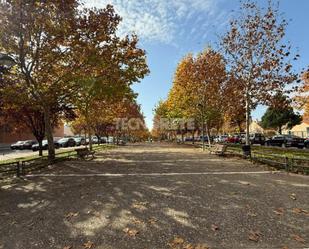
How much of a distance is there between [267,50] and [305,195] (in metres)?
13.6

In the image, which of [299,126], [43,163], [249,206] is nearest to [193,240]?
[249,206]

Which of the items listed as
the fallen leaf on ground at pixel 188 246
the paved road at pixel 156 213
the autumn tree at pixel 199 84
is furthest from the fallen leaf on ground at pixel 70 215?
the autumn tree at pixel 199 84

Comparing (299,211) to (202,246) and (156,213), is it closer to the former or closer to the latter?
(202,246)

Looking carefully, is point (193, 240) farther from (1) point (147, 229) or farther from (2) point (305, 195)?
(2) point (305, 195)

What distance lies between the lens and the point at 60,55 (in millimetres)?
17844

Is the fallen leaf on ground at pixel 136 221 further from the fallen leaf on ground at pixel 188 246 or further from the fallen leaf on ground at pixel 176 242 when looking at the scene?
the fallen leaf on ground at pixel 188 246

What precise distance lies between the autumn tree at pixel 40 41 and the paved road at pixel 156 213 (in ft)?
27.2

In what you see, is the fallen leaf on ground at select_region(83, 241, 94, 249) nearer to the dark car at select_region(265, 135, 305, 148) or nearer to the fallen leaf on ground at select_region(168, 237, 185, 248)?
the fallen leaf on ground at select_region(168, 237, 185, 248)

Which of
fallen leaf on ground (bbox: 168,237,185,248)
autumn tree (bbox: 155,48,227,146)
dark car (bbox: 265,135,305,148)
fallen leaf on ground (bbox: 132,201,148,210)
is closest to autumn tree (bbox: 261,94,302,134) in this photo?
dark car (bbox: 265,135,305,148)

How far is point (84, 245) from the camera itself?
5.32m

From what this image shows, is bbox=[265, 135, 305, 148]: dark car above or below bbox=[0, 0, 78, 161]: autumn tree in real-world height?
below

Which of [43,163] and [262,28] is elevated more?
[262,28]

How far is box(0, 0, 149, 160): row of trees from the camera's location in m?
15.4

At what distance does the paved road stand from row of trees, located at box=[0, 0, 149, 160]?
8.47m
